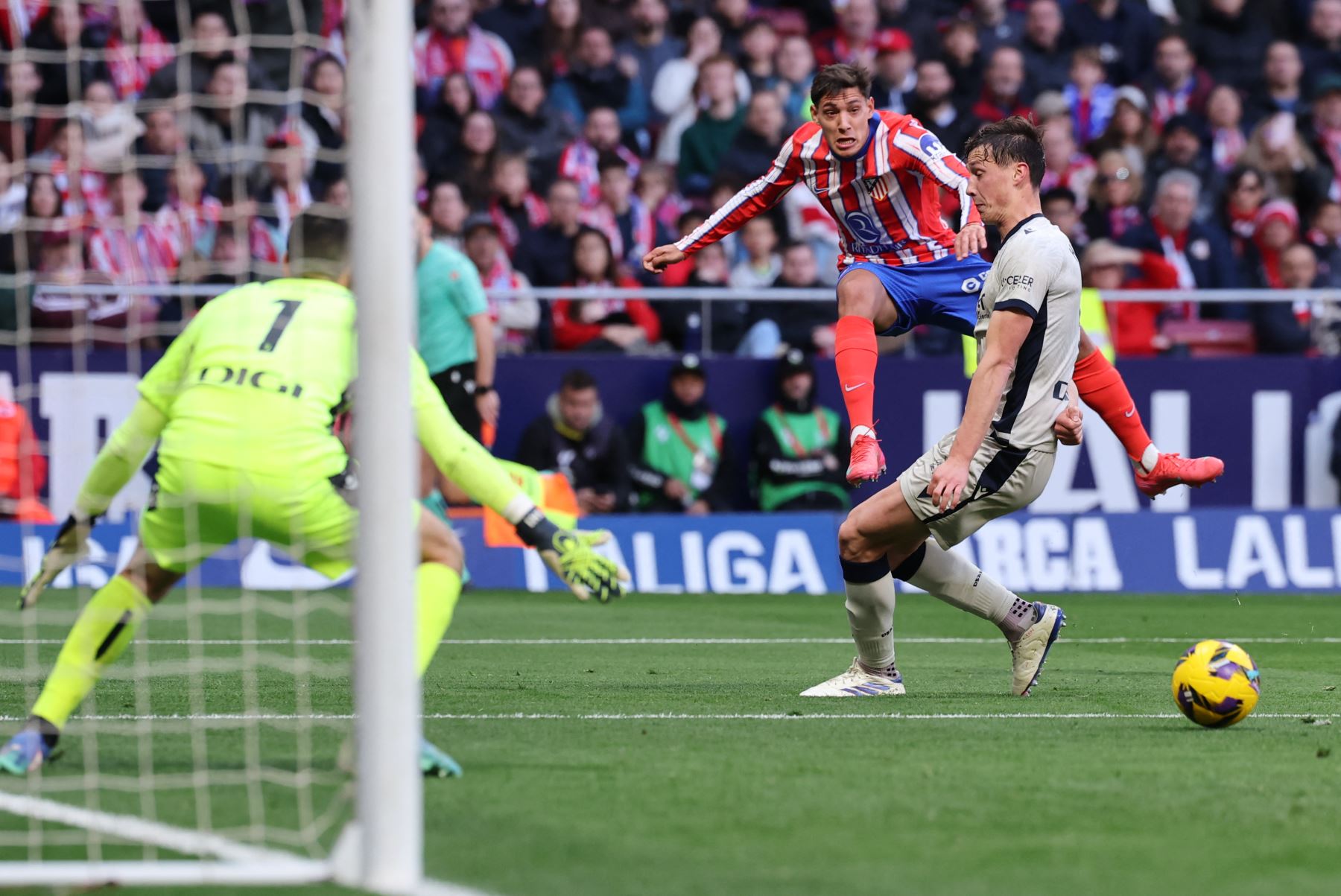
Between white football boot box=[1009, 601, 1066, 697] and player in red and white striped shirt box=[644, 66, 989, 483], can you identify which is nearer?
white football boot box=[1009, 601, 1066, 697]

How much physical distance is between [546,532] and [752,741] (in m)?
1.47

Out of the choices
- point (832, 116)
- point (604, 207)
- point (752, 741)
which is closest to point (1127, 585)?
point (604, 207)

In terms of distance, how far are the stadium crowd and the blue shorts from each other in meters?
4.12

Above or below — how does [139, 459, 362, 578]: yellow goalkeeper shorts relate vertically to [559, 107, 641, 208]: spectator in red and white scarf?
below

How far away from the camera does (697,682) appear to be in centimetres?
816

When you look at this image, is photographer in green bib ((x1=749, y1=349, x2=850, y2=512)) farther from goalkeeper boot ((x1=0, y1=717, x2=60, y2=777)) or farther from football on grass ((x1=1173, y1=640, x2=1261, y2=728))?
goalkeeper boot ((x1=0, y1=717, x2=60, y2=777))

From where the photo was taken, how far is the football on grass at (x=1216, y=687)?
22.0 feet

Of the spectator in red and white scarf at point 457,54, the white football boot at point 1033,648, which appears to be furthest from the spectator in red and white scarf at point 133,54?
the white football boot at point 1033,648

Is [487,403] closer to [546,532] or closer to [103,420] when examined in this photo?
[103,420]

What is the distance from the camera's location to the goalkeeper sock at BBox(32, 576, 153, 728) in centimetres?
565

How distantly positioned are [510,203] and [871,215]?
6.35 metres

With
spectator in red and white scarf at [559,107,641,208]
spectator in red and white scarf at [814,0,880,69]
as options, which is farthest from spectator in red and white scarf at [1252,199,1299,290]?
spectator in red and white scarf at [559,107,641,208]

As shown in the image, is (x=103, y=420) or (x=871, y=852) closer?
(x=871, y=852)

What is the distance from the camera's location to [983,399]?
273 inches
